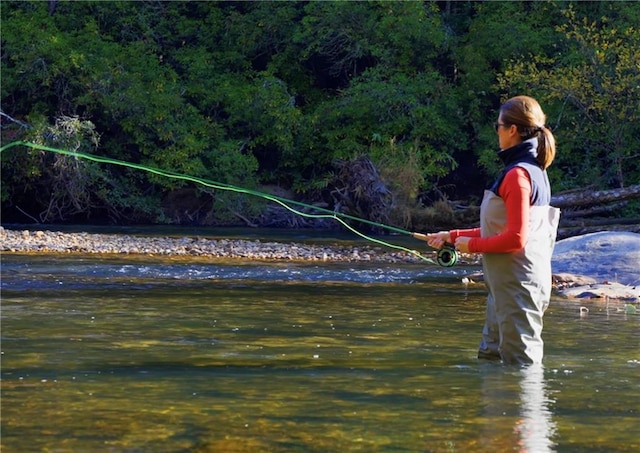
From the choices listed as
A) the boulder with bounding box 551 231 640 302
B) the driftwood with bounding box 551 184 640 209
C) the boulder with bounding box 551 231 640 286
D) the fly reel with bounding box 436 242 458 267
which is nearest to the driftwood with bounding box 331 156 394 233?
the driftwood with bounding box 551 184 640 209

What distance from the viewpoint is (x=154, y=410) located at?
5062 millimetres

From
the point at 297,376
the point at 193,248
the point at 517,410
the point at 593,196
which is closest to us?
the point at 517,410

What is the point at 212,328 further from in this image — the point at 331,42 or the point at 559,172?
the point at 331,42

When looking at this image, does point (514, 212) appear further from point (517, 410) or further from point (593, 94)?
point (593, 94)

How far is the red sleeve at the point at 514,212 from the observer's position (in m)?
5.60

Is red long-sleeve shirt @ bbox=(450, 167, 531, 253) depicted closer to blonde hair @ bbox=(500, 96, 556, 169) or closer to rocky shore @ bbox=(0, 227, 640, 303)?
blonde hair @ bbox=(500, 96, 556, 169)

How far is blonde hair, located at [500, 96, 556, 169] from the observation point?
228 inches

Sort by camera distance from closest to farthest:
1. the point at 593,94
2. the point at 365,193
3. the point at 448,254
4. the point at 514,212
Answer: the point at 514,212 < the point at 448,254 < the point at 365,193 < the point at 593,94

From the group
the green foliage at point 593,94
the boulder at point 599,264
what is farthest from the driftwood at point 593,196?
the boulder at point 599,264

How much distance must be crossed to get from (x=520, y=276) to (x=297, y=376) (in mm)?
1300

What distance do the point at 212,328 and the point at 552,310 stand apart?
10.5 ft

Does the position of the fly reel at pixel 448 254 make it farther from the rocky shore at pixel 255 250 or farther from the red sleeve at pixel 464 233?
the rocky shore at pixel 255 250

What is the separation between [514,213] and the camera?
→ 561cm

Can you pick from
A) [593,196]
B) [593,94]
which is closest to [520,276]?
[593,196]
